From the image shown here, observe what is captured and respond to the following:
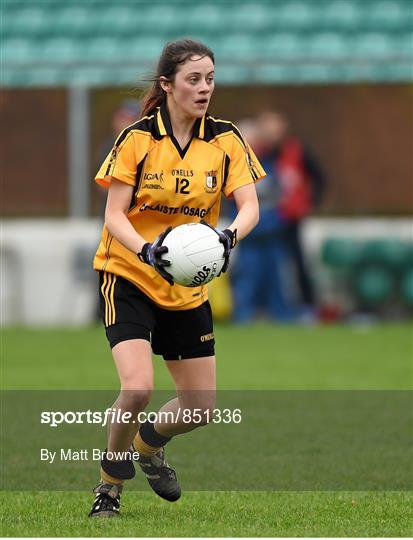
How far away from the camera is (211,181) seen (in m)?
6.22

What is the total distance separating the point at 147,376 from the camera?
19.7 feet

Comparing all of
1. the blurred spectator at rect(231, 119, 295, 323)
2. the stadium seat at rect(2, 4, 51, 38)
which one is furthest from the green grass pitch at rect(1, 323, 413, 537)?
the stadium seat at rect(2, 4, 51, 38)

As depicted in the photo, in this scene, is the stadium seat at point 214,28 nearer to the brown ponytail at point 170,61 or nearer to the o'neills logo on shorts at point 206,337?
the brown ponytail at point 170,61

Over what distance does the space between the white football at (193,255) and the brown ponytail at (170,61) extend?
69 cm

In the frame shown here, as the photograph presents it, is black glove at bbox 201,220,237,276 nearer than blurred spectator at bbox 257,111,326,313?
Yes

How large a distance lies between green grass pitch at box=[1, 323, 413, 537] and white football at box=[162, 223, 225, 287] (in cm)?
104

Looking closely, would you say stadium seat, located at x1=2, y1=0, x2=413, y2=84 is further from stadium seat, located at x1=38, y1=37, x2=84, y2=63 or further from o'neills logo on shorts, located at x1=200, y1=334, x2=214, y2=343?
o'neills logo on shorts, located at x1=200, y1=334, x2=214, y2=343

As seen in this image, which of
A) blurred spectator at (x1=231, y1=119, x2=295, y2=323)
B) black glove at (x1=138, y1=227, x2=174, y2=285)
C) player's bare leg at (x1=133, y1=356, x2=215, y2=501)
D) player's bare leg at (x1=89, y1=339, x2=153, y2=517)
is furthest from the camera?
blurred spectator at (x1=231, y1=119, x2=295, y2=323)

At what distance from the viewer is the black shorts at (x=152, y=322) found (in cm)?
614

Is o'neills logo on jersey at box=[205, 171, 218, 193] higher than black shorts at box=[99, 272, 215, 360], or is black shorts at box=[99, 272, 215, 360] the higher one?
o'neills logo on jersey at box=[205, 171, 218, 193]

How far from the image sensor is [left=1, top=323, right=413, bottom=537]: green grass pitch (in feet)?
19.3

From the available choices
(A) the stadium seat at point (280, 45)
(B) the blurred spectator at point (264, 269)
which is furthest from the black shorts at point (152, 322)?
(A) the stadium seat at point (280, 45)

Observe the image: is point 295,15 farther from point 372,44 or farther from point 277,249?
point 277,249

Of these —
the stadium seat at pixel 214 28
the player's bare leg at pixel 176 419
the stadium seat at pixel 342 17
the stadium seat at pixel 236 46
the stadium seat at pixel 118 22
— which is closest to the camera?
the player's bare leg at pixel 176 419
